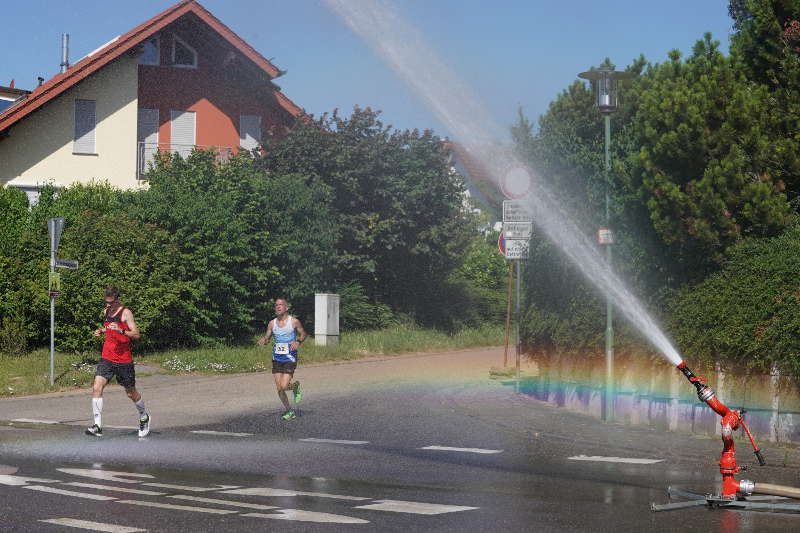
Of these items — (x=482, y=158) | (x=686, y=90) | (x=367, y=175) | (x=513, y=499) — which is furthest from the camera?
(x=367, y=175)

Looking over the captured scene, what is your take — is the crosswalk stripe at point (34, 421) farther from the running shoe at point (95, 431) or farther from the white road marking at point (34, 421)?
the running shoe at point (95, 431)

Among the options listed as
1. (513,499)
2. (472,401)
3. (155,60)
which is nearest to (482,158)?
(472,401)

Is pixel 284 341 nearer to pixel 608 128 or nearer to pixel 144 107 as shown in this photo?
pixel 608 128

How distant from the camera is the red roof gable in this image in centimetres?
3616

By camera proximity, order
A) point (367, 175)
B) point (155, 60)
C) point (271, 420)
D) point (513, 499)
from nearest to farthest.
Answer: point (513, 499), point (271, 420), point (367, 175), point (155, 60)

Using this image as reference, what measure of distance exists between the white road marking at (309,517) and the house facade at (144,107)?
2790cm

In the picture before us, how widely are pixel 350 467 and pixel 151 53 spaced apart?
29.5 m

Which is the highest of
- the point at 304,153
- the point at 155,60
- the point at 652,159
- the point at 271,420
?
the point at 155,60

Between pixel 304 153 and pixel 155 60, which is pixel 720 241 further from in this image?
pixel 155 60

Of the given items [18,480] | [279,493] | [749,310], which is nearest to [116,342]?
[18,480]

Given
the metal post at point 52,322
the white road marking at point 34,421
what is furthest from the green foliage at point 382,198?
the white road marking at point 34,421

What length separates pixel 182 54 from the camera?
39.7 meters

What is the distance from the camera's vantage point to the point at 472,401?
20.2 m

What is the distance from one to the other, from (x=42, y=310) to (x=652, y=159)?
1522 centimetres
